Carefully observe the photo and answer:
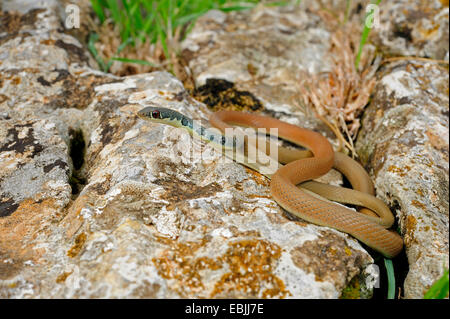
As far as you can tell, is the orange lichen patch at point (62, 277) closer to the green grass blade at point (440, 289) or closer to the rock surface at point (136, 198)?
the rock surface at point (136, 198)

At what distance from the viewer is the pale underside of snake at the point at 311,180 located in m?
2.89

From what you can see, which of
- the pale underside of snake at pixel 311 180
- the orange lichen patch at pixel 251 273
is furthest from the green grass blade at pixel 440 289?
the orange lichen patch at pixel 251 273

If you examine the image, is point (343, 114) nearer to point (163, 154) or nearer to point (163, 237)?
point (163, 154)

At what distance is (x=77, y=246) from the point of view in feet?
8.20

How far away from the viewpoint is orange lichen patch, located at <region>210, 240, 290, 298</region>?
7.58 feet

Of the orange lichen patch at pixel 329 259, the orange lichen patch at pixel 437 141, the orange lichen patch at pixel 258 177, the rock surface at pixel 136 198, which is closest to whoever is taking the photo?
the rock surface at pixel 136 198

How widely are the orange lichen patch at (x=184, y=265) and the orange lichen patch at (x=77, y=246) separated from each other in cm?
49

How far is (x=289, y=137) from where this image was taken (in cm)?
429

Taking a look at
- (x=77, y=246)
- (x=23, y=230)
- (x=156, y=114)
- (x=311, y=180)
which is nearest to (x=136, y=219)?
(x=77, y=246)

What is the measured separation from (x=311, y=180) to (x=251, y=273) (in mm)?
1643

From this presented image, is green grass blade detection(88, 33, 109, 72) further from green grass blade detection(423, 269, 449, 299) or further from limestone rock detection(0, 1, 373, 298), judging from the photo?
green grass blade detection(423, 269, 449, 299)

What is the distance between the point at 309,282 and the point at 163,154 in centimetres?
161

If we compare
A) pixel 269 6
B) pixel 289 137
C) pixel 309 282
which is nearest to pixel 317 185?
pixel 289 137

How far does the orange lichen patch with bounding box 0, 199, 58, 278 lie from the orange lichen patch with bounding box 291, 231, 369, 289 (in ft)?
5.56
